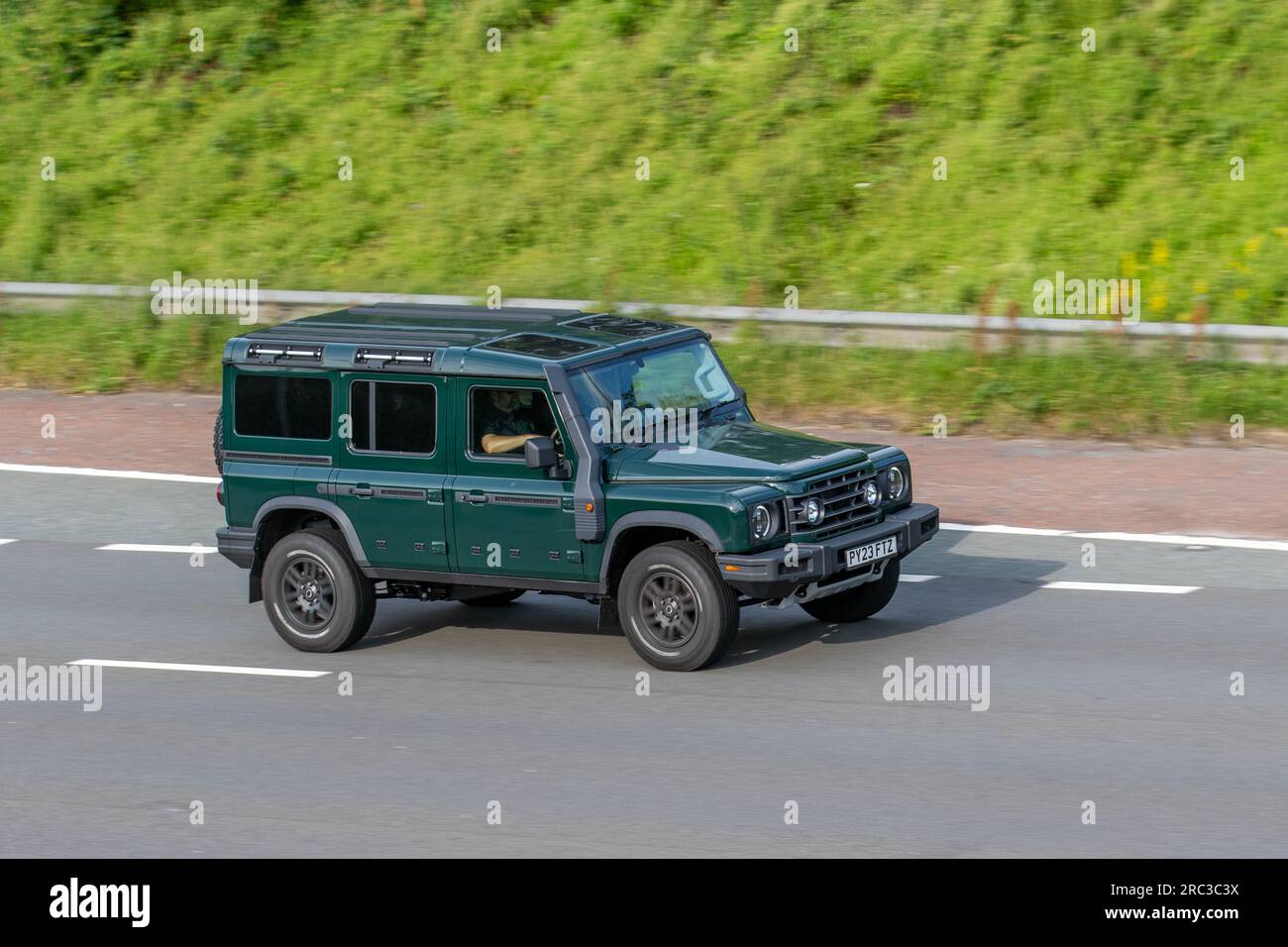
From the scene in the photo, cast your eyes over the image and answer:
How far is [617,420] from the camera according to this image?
34.4 ft

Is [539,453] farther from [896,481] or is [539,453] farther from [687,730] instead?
[896,481]

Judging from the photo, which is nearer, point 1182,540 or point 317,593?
point 317,593

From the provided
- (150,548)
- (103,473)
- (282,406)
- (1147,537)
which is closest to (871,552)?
(282,406)

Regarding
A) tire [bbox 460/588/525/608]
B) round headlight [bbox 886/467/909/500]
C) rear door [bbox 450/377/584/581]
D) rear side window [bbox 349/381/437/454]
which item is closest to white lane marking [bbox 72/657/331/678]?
rear door [bbox 450/377/584/581]

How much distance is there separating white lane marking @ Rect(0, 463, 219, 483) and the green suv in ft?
17.7

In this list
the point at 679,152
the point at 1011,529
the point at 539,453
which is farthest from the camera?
the point at 679,152

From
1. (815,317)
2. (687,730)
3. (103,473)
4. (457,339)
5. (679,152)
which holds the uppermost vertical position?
(679,152)

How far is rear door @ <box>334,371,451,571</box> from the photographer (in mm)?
10617

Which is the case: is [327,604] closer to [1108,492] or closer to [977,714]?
[977,714]

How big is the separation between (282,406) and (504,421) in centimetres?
148

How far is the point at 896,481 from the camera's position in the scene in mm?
10977

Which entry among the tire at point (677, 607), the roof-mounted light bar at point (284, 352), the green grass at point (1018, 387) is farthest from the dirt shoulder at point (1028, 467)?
the roof-mounted light bar at point (284, 352)

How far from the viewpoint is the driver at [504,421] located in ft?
34.3

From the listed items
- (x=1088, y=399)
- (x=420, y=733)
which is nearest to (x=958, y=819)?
(x=420, y=733)
